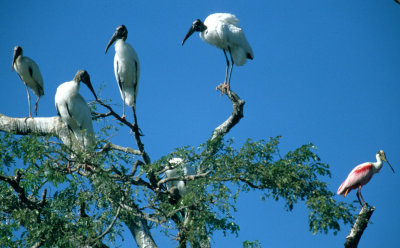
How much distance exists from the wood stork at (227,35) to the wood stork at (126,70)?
1562 millimetres

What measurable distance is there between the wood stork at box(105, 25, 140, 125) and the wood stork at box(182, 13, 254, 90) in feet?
5.12

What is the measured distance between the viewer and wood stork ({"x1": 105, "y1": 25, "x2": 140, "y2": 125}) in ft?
27.5

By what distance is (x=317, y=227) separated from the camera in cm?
596

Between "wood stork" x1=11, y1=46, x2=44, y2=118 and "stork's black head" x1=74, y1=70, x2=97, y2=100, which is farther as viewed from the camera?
"wood stork" x1=11, y1=46, x2=44, y2=118

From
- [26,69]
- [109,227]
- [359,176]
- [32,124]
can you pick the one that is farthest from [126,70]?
[359,176]

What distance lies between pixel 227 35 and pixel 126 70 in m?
1.89

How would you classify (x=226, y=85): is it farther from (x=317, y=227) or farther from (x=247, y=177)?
(x=317, y=227)

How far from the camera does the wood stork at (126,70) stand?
837 centimetres

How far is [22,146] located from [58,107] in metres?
1.75

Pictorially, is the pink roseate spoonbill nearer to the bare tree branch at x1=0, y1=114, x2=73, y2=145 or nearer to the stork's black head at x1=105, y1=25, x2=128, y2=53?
the stork's black head at x1=105, y1=25, x2=128, y2=53

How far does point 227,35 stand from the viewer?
942 cm

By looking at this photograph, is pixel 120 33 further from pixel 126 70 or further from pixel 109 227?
pixel 109 227

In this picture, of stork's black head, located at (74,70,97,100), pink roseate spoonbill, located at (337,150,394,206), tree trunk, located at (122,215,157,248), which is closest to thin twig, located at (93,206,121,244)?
tree trunk, located at (122,215,157,248)

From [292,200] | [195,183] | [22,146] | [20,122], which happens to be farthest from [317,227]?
[20,122]
